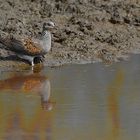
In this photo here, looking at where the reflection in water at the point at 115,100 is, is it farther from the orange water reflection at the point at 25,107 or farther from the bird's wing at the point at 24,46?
the bird's wing at the point at 24,46

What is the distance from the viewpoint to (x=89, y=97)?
8461mm

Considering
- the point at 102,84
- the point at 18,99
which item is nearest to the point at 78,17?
the point at 102,84

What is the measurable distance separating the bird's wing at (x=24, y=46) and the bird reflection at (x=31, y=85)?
2.23ft

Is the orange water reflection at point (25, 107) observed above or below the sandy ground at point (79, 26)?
below

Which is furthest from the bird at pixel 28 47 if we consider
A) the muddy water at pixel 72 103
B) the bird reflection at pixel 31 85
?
the bird reflection at pixel 31 85

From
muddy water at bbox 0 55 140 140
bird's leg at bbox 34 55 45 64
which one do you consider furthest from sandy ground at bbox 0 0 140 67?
muddy water at bbox 0 55 140 140

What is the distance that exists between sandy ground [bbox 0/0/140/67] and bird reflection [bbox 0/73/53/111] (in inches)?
31.2

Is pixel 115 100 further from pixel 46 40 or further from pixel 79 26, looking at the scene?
pixel 79 26

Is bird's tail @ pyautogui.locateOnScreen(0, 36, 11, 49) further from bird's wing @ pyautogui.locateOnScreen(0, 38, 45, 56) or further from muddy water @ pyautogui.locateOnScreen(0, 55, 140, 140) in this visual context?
muddy water @ pyautogui.locateOnScreen(0, 55, 140, 140)

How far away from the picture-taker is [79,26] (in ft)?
39.6

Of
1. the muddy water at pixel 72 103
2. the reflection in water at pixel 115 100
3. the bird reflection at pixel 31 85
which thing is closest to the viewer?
the muddy water at pixel 72 103

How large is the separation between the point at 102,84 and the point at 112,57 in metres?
1.97

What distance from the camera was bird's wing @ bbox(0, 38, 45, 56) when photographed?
10523 millimetres

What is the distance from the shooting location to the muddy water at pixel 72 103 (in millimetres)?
7086
